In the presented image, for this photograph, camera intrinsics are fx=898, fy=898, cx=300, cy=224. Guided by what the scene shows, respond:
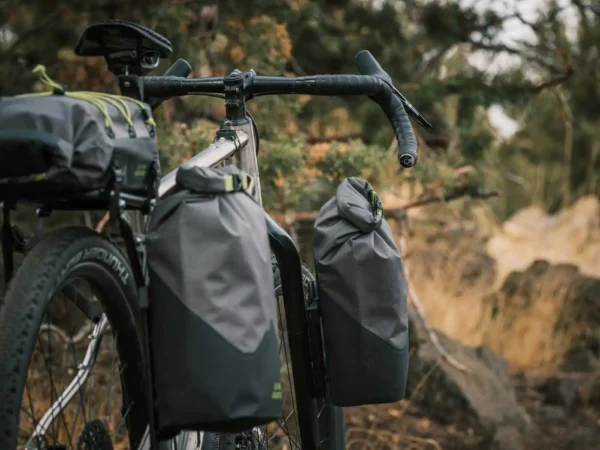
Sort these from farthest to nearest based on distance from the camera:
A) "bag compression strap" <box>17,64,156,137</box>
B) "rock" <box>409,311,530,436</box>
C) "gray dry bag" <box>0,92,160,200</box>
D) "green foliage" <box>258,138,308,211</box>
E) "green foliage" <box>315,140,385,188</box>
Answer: "rock" <box>409,311,530,436</box> → "green foliage" <box>315,140,385,188</box> → "green foliage" <box>258,138,308,211</box> → "bag compression strap" <box>17,64,156,137</box> → "gray dry bag" <box>0,92,160,200</box>

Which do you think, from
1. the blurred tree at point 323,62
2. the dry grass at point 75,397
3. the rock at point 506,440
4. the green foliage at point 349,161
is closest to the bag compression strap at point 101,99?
the dry grass at point 75,397

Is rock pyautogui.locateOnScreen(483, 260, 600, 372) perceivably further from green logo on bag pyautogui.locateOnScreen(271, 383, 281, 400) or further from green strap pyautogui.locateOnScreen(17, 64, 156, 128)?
green strap pyautogui.locateOnScreen(17, 64, 156, 128)

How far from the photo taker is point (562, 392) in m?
4.81

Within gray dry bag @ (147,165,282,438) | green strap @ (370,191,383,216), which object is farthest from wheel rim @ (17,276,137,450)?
green strap @ (370,191,383,216)

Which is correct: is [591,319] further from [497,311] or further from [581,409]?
[581,409]

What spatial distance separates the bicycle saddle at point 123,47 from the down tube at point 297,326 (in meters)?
0.43

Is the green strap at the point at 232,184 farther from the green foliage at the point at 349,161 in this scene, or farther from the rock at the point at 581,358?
the rock at the point at 581,358

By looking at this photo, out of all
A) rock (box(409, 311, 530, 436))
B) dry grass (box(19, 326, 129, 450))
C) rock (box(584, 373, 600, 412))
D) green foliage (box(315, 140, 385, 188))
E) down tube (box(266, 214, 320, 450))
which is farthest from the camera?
rock (box(584, 373, 600, 412))

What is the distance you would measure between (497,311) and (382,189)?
2.29 meters

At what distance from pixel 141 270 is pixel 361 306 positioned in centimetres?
46

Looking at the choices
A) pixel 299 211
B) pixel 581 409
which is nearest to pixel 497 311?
pixel 581 409

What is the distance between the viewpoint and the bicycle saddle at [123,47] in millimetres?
1867

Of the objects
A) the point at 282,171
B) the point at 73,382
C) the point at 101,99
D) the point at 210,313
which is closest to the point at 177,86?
the point at 101,99

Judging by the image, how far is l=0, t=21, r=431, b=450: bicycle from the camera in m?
1.43
